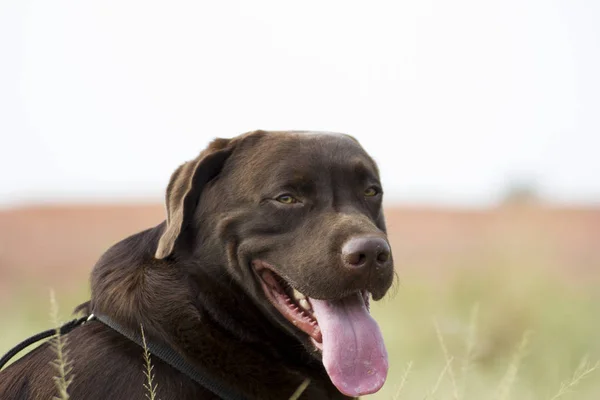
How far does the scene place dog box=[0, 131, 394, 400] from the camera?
3367 mm

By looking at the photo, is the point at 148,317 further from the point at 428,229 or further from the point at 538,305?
the point at 428,229

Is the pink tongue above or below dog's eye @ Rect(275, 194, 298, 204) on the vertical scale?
below

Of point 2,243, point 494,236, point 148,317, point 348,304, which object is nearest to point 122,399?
point 148,317

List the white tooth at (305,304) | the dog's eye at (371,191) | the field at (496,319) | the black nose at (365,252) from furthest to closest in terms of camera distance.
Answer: the field at (496,319)
the dog's eye at (371,191)
the white tooth at (305,304)
the black nose at (365,252)

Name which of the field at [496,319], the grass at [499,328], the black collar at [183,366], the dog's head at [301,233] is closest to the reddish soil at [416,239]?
the field at [496,319]

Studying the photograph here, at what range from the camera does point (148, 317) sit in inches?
136

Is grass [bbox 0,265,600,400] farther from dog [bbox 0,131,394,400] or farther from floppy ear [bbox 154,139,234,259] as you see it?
floppy ear [bbox 154,139,234,259]

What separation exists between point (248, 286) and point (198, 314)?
10.5 inches

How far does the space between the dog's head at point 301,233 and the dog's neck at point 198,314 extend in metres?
0.08

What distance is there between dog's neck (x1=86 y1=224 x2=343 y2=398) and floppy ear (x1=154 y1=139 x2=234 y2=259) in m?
0.13

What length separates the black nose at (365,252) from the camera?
3436mm

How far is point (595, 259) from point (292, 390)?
18.7 meters

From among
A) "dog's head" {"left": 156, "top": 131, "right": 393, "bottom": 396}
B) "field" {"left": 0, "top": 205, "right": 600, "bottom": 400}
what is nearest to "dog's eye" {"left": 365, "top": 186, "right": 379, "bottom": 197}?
"dog's head" {"left": 156, "top": 131, "right": 393, "bottom": 396}

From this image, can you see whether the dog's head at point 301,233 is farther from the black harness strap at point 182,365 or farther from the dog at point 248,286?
the black harness strap at point 182,365
